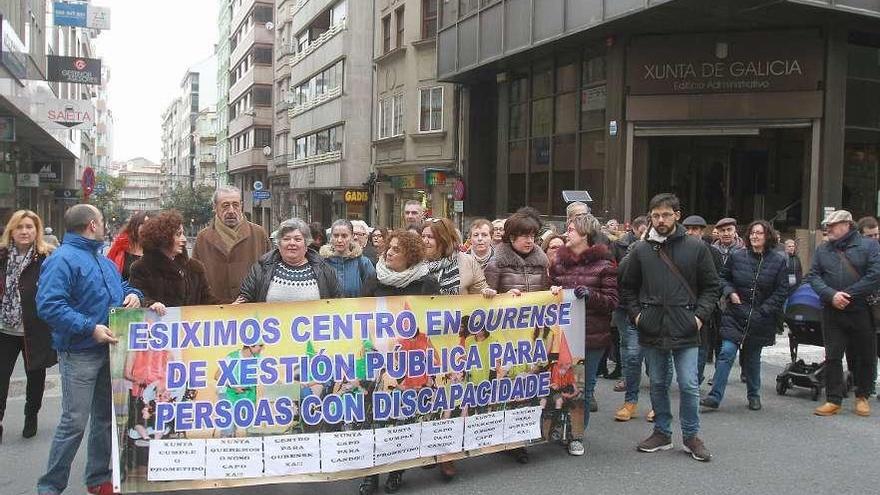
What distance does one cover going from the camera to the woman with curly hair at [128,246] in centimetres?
626

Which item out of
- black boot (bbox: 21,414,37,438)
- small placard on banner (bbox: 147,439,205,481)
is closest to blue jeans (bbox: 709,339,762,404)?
small placard on banner (bbox: 147,439,205,481)

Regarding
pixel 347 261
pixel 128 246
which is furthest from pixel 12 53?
pixel 347 261

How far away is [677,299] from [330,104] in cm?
3280

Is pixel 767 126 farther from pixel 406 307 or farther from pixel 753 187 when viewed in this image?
pixel 406 307

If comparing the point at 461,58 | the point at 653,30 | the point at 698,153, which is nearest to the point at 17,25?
the point at 461,58

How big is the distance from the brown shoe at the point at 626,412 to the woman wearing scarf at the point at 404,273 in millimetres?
2357

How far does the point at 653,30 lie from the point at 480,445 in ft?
47.9

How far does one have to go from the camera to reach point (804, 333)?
8.69 m

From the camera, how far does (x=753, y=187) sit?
1959 centimetres

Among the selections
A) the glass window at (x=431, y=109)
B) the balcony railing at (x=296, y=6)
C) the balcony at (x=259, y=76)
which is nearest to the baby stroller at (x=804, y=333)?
the glass window at (x=431, y=109)

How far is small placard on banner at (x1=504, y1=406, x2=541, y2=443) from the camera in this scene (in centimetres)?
595

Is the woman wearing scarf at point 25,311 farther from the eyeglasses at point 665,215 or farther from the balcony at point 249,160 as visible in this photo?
the balcony at point 249,160

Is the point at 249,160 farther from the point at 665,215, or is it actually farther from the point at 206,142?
the point at 665,215

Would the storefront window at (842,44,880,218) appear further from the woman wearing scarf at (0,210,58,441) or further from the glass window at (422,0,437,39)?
the woman wearing scarf at (0,210,58,441)
